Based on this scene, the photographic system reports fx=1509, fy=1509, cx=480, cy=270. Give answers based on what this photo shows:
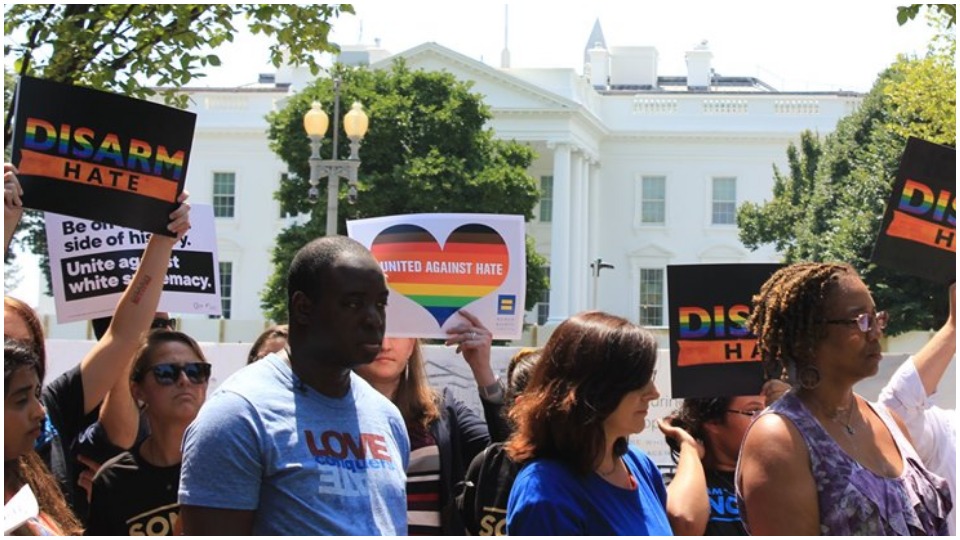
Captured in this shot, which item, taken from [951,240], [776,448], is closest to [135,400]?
[776,448]

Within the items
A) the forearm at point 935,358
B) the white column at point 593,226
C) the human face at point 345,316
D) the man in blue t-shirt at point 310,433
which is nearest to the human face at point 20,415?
the man in blue t-shirt at point 310,433

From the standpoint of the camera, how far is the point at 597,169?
65375mm

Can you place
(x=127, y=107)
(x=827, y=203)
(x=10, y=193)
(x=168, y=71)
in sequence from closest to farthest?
(x=10, y=193) → (x=127, y=107) → (x=168, y=71) → (x=827, y=203)

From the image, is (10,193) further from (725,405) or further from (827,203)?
(827,203)

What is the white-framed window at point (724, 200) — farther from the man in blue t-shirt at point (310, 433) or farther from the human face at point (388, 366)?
the man in blue t-shirt at point (310, 433)

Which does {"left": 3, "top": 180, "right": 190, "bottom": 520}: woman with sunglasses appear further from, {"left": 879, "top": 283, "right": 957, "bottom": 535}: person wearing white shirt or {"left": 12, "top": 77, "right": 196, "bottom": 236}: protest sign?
{"left": 879, "top": 283, "right": 957, "bottom": 535}: person wearing white shirt

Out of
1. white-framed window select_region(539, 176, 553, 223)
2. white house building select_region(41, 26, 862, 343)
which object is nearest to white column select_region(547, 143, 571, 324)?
white house building select_region(41, 26, 862, 343)

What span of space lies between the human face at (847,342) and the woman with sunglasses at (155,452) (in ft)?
5.76

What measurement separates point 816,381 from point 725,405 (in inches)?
59.9

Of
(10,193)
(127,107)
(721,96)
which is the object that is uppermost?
(721,96)

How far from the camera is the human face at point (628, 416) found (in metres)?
3.36

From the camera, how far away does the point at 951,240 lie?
499 cm

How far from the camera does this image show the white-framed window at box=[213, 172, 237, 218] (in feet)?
205

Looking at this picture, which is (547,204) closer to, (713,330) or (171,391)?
(713,330)
